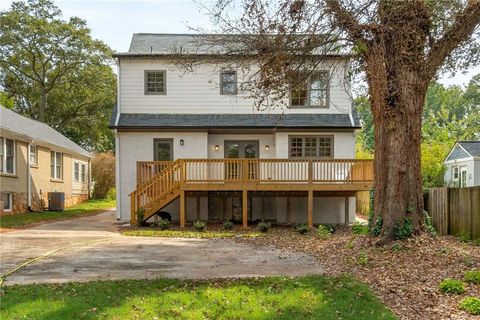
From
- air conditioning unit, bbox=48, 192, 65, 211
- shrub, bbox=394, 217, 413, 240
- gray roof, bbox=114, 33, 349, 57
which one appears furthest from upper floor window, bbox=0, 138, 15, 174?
shrub, bbox=394, 217, 413, 240

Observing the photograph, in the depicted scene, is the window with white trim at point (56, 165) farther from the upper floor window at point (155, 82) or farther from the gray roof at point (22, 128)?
the upper floor window at point (155, 82)

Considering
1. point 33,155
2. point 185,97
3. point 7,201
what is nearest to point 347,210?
point 185,97

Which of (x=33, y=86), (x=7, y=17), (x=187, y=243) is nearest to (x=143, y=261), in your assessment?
(x=187, y=243)

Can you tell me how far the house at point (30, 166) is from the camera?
60.3 feet

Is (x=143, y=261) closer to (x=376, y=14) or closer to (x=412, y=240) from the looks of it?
(x=412, y=240)

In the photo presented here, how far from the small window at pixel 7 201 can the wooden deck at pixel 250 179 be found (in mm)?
6686

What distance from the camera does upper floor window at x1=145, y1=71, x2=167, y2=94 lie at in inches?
668

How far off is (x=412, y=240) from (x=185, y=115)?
10338 millimetres

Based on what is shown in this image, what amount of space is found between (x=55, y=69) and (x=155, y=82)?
2066cm

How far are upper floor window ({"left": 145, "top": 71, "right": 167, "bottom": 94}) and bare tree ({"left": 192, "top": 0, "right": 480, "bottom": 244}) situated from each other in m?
8.01

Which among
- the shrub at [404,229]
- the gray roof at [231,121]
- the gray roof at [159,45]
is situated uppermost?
the gray roof at [159,45]

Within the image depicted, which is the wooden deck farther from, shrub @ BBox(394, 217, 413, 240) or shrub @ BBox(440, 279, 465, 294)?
shrub @ BBox(440, 279, 465, 294)

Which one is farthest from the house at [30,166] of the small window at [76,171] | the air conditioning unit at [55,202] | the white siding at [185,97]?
the white siding at [185,97]

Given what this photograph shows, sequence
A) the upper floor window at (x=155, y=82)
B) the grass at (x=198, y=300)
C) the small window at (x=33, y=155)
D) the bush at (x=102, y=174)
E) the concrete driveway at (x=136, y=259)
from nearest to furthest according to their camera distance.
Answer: the grass at (x=198, y=300) → the concrete driveway at (x=136, y=259) → the upper floor window at (x=155, y=82) → the small window at (x=33, y=155) → the bush at (x=102, y=174)
